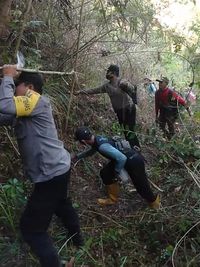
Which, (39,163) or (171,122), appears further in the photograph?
(171,122)

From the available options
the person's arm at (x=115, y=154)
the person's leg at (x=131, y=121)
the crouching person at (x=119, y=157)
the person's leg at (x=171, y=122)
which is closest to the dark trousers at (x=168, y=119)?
the person's leg at (x=171, y=122)

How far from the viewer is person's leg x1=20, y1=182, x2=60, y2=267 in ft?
10.5

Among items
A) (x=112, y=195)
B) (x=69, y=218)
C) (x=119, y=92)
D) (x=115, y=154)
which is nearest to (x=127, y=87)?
(x=119, y=92)

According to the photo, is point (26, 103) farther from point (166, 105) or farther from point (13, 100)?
point (166, 105)

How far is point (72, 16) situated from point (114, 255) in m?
4.14

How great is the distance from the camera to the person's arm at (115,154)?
453cm

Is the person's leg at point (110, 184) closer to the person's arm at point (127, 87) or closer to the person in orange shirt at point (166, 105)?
the person's arm at point (127, 87)

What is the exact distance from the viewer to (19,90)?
3186 mm

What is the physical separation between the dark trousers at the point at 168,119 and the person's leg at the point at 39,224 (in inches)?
186

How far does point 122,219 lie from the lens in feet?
15.5

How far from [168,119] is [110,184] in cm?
302

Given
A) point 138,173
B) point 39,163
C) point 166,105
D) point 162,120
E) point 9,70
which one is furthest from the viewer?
point 162,120

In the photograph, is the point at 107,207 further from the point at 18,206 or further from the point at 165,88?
the point at 165,88

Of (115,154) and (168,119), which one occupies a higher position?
(115,154)
